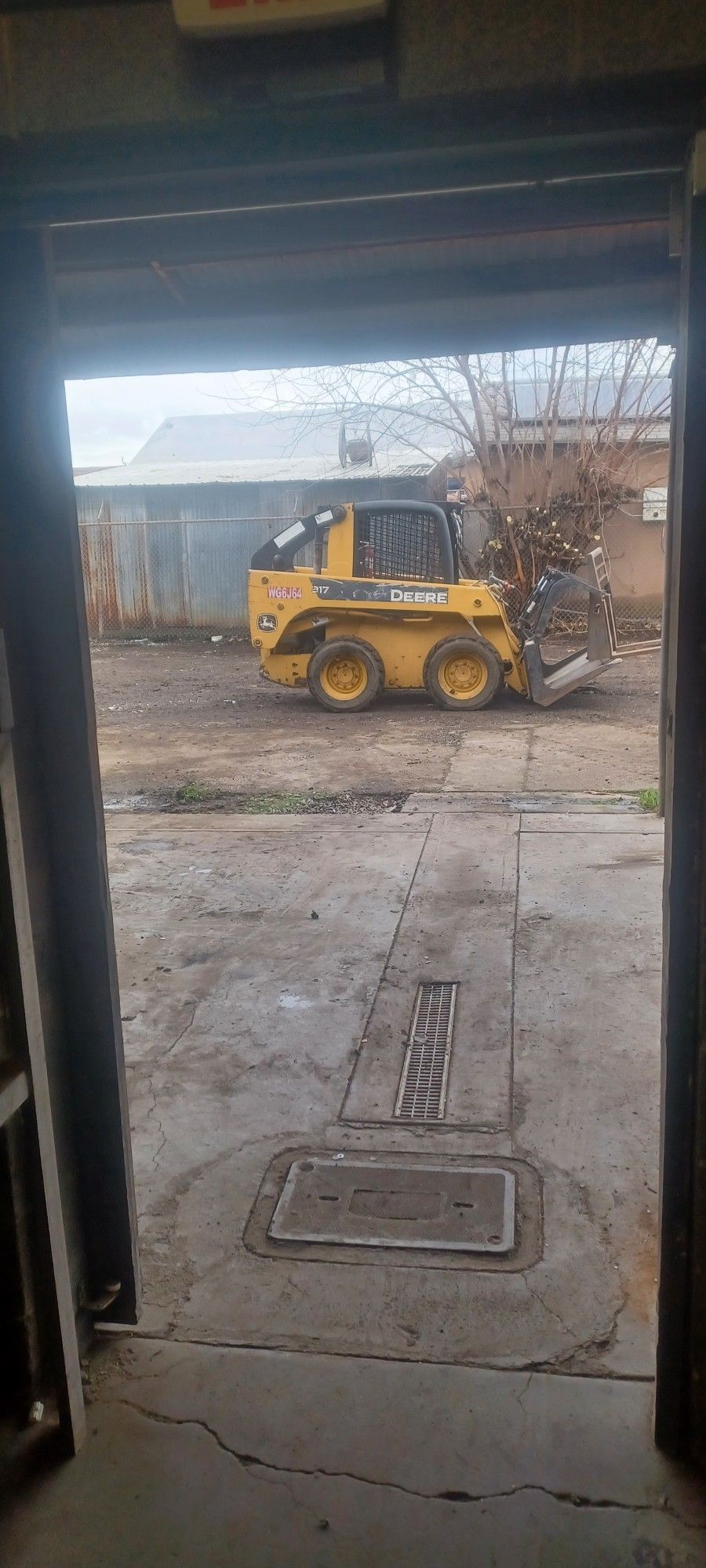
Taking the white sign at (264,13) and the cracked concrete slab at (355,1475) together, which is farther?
the cracked concrete slab at (355,1475)

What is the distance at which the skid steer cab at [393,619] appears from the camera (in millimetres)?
10484

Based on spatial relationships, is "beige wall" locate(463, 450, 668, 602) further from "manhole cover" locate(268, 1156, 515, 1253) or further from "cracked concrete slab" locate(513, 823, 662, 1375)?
"manhole cover" locate(268, 1156, 515, 1253)

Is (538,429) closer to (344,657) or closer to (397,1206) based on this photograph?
(344,657)

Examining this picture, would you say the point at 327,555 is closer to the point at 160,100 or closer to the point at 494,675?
the point at 494,675

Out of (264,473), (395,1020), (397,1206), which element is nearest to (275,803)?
(395,1020)

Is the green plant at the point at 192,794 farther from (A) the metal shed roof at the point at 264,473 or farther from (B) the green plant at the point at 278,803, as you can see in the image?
(A) the metal shed roof at the point at 264,473

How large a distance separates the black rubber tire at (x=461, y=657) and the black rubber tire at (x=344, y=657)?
0.54 meters

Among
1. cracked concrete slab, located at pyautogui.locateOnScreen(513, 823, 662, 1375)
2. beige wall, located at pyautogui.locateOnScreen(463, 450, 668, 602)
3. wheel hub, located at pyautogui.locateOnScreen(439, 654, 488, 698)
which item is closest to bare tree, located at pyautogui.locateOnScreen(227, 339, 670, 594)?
beige wall, located at pyautogui.locateOnScreen(463, 450, 668, 602)

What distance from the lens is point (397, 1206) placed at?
110 inches

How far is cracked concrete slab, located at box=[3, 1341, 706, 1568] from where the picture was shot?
177cm

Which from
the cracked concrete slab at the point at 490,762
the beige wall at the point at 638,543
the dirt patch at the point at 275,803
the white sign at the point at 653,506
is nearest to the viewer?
the dirt patch at the point at 275,803

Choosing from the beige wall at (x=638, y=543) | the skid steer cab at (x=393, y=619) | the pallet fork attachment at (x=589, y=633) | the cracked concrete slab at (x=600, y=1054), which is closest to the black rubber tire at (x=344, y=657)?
the skid steer cab at (x=393, y=619)

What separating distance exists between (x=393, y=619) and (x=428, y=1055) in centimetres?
752

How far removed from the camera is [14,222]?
6.03 ft
